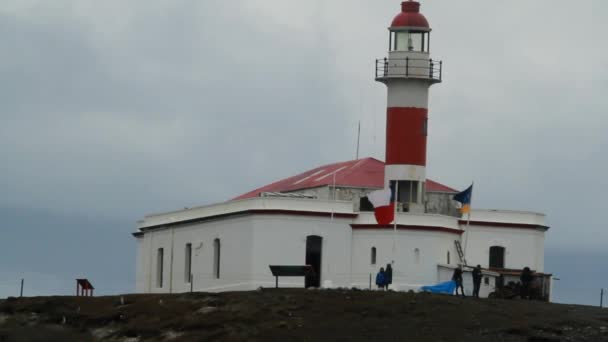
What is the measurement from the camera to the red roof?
339 ft

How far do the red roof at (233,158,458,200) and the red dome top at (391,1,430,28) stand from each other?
804 centimetres

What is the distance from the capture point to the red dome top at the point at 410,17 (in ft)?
329

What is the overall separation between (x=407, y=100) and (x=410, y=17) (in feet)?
13.0

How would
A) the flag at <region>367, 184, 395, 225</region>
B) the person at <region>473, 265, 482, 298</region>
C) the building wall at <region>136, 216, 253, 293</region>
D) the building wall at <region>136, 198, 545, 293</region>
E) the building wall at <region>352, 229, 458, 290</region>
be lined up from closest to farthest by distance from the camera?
the person at <region>473, 265, 482, 298</region> < the flag at <region>367, 184, 395, 225</region> < the building wall at <region>352, 229, 458, 290</region> < the building wall at <region>136, 198, 545, 293</region> < the building wall at <region>136, 216, 253, 293</region>

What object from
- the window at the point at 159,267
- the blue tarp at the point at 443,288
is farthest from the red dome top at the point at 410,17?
the window at the point at 159,267

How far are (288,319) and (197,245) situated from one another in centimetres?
2148

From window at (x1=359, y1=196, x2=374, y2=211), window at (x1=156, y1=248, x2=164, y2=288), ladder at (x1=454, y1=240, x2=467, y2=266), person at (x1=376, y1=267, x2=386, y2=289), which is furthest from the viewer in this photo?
window at (x1=156, y1=248, x2=164, y2=288)

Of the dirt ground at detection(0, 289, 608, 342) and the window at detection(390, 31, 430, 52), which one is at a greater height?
the window at detection(390, 31, 430, 52)

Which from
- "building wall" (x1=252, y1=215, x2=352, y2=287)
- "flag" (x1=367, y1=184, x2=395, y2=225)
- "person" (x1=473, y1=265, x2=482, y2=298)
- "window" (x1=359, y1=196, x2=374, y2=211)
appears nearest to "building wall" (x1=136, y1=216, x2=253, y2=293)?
"building wall" (x1=252, y1=215, x2=352, y2=287)

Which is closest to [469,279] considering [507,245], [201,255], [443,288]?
[443,288]

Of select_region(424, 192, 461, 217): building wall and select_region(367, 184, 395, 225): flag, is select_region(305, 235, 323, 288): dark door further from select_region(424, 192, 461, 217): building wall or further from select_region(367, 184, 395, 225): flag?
select_region(424, 192, 461, 217): building wall

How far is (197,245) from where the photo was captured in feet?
341

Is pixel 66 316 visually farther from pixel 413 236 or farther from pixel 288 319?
pixel 413 236

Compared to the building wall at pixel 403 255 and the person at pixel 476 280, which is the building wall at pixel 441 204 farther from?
the person at pixel 476 280
